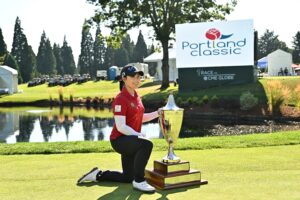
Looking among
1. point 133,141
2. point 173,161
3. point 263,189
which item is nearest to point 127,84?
point 133,141

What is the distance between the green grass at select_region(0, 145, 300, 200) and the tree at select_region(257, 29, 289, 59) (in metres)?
89.2

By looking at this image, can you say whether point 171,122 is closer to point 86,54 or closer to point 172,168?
point 172,168

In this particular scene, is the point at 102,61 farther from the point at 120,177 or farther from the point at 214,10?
the point at 120,177

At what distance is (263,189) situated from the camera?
14.0ft

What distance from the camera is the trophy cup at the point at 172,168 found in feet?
14.8

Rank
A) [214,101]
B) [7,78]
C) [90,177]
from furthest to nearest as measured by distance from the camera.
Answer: [7,78]
[214,101]
[90,177]

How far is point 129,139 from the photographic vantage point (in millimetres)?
4559

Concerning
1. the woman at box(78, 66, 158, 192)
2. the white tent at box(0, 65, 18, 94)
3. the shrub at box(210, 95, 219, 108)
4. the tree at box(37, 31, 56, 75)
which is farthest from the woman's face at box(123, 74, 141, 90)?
the tree at box(37, 31, 56, 75)

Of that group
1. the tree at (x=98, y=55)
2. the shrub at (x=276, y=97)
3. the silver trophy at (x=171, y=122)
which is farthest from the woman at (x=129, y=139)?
the tree at (x=98, y=55)

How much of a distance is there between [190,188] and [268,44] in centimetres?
9878

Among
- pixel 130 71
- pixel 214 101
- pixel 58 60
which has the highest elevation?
pixel 58 60

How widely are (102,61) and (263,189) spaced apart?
8331 centimetres

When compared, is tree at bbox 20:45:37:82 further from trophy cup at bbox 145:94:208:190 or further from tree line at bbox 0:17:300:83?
trophy cup at bbox 145:94:208:190

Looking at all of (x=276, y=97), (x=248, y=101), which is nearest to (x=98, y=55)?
(x=248, y=101)
